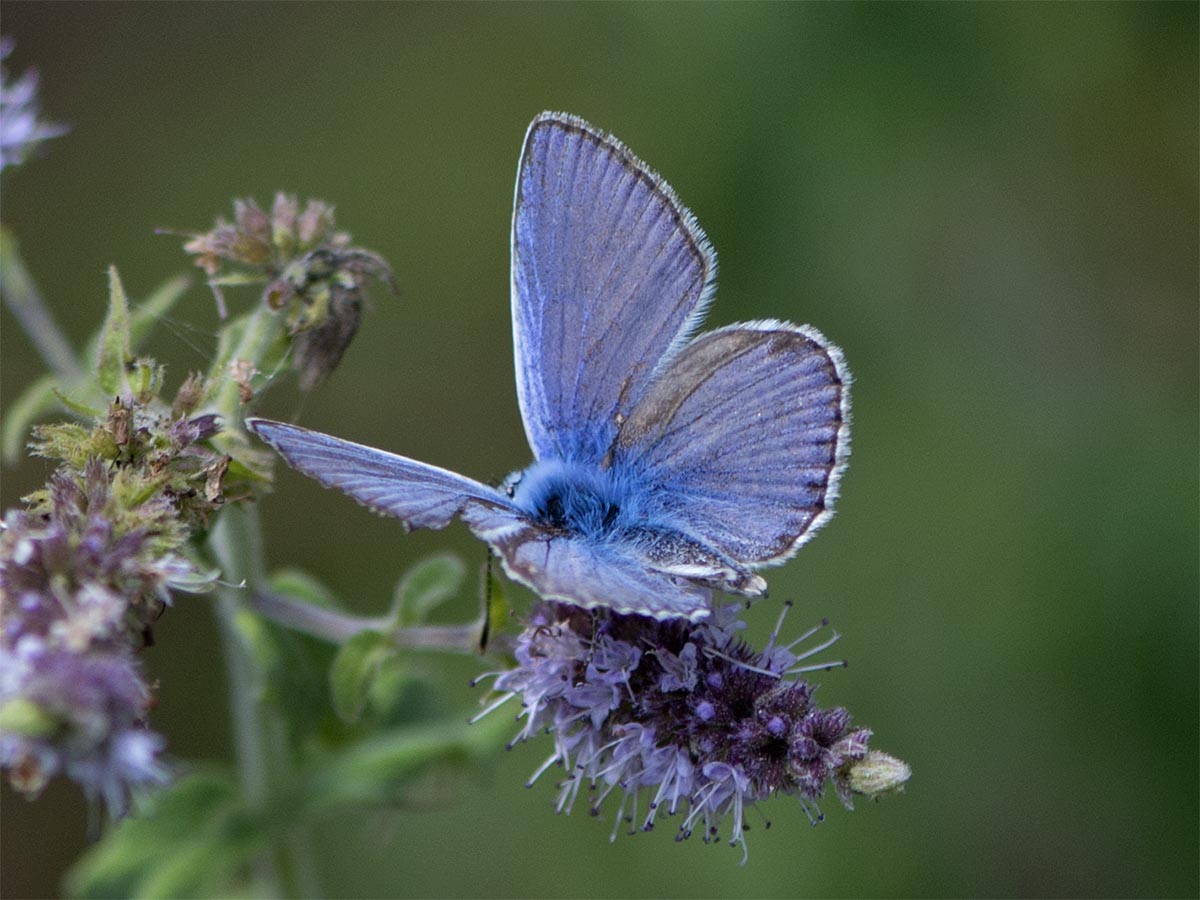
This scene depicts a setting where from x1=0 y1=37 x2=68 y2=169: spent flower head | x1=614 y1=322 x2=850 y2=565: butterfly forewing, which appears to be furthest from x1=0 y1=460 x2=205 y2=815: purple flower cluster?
x1=0 y1=37 x2=68 y2=169: spent flower head

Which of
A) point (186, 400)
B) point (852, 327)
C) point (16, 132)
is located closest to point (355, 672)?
point (186, 400)

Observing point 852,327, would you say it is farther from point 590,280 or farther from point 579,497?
point 579,497

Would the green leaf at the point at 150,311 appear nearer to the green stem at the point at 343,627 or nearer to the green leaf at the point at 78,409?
the green leaf at the point at 78,409

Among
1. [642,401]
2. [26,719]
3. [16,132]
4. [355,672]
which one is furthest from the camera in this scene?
[16,132]

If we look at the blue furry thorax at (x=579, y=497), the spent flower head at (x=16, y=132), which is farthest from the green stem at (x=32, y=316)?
the blue furry thorax at (x=579, y=497)

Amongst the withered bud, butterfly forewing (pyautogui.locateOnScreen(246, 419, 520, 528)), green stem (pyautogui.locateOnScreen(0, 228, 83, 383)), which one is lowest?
green stem (pyautogui.locateOnScreen(0, 228, 83, 383))

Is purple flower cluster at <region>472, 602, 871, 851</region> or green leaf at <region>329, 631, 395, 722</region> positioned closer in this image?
purple flower cluster at <region>472, 602, 871, 851</region>

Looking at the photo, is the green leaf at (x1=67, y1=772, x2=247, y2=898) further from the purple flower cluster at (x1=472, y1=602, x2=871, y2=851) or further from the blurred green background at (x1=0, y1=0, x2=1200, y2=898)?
the purple flower cluster at (x1=472, y1=602, x2=871, y2=851)
